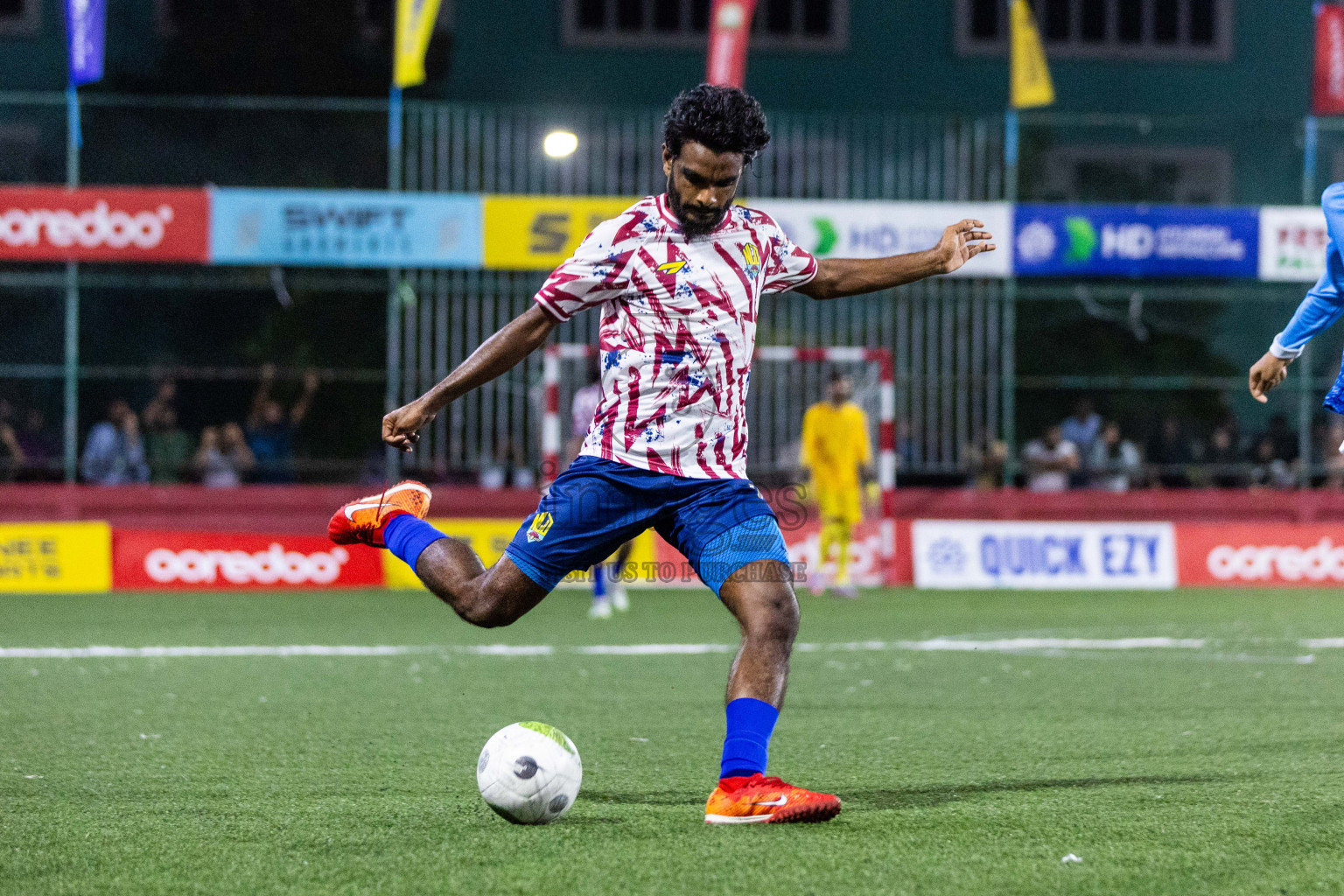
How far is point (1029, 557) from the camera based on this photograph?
16641 millimetres

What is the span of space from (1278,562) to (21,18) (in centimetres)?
1996

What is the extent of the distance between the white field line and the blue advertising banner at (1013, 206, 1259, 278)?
24.3ft

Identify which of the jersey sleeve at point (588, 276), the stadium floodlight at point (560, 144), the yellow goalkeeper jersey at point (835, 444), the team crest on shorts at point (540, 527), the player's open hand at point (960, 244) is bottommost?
the team crest on shorts at point (540, 527)

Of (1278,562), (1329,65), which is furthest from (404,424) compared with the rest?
(1329,65)

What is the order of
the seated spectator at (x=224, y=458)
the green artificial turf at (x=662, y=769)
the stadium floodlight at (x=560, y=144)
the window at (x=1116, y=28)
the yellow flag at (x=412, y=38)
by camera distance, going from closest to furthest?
the green artificial turf at (x=662, y=769) → the yellow flag at (x=412, y=38) → the seated spectator at (x=224, y=458) → the stadium floodlight at (x=560, y=144) → the window at (x=1116, y=28)

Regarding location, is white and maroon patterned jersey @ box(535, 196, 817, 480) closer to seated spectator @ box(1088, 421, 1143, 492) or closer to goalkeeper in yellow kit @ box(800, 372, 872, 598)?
goalkeeper in yellow kit @ box(800, 372, 872, 598)

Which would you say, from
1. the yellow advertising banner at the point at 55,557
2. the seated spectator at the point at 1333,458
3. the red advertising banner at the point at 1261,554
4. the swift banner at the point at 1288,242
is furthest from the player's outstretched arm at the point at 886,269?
the seated spectator at the point at 1333,458

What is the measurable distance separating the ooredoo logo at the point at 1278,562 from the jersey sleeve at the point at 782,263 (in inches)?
506

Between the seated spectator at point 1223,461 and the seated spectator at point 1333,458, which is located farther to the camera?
the seated spectator at point 1223,461

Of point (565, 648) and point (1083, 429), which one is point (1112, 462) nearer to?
point (1083, 429)

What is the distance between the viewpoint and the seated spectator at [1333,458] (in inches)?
726

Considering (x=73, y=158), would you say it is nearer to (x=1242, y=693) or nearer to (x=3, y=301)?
(x=3, y=301)

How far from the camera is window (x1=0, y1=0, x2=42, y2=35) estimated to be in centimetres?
2541

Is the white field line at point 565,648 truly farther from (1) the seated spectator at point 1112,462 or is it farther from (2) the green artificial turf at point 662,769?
(1) the seated spectator at point 1112,462
